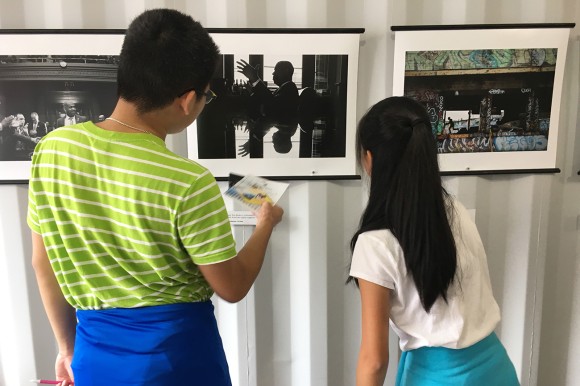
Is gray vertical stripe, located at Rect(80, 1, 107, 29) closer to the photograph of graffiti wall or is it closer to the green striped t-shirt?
the green striped t-shirt

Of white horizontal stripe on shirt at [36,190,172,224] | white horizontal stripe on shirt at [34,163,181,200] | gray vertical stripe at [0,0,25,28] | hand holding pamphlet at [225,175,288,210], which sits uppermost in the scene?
gray vertical stripe at [0,0,25,28]

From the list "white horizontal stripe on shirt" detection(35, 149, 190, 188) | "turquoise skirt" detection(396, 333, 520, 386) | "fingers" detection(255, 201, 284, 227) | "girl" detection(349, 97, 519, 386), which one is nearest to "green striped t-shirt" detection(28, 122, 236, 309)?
"white horizontal stripe on shirt" detection(35, 149, 190, 188)

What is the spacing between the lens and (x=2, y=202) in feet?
5.39

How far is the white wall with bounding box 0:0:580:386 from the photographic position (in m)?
1.57

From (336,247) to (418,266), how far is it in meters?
0.75

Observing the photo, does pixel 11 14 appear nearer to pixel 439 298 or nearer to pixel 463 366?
pixel 439 298

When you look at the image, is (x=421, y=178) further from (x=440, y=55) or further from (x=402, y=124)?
(x=440, y=55)

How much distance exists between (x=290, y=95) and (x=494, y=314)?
35.8 inches

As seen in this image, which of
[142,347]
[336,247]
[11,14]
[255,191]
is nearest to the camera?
[142,347]

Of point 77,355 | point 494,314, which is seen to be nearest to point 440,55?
point 494,314

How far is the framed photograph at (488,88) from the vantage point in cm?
156

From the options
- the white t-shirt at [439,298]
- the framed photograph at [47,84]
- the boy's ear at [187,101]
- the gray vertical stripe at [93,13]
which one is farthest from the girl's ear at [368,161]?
the gray vertical stripe at [93,13]

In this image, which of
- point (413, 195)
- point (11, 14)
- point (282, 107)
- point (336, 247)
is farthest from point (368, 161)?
point (11, 14)

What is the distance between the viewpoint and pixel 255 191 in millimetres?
1330
